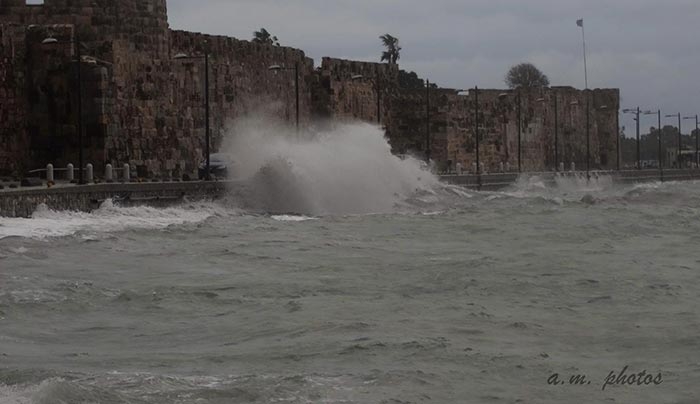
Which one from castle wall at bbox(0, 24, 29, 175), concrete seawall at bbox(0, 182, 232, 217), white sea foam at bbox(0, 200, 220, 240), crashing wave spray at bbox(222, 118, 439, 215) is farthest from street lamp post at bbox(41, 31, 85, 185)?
crashing wave spray at bbox(222, 118, 439, 215)

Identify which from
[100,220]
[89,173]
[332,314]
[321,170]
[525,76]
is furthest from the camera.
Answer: [525,76]

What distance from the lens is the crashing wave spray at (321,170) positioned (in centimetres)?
4375

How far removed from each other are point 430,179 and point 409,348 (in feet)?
131

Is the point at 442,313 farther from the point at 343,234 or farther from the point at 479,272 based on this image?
the point at 343,234

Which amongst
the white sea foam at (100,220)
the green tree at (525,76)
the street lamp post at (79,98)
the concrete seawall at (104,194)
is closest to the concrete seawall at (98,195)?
the concrete seawall at (104,194)

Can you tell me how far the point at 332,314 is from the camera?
1803 centimetres

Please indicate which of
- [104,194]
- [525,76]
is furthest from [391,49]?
[104,194]

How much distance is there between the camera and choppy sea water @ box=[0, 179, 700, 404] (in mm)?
13555

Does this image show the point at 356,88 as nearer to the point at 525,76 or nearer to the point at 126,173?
the point at 126,173

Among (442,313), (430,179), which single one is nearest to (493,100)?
(430,179)

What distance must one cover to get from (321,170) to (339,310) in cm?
2885

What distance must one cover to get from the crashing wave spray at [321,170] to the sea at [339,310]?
6.04 meters

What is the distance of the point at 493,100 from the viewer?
80688mm

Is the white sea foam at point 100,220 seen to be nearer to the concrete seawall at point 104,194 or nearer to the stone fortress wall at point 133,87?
the concrete seawall at point 104,194
